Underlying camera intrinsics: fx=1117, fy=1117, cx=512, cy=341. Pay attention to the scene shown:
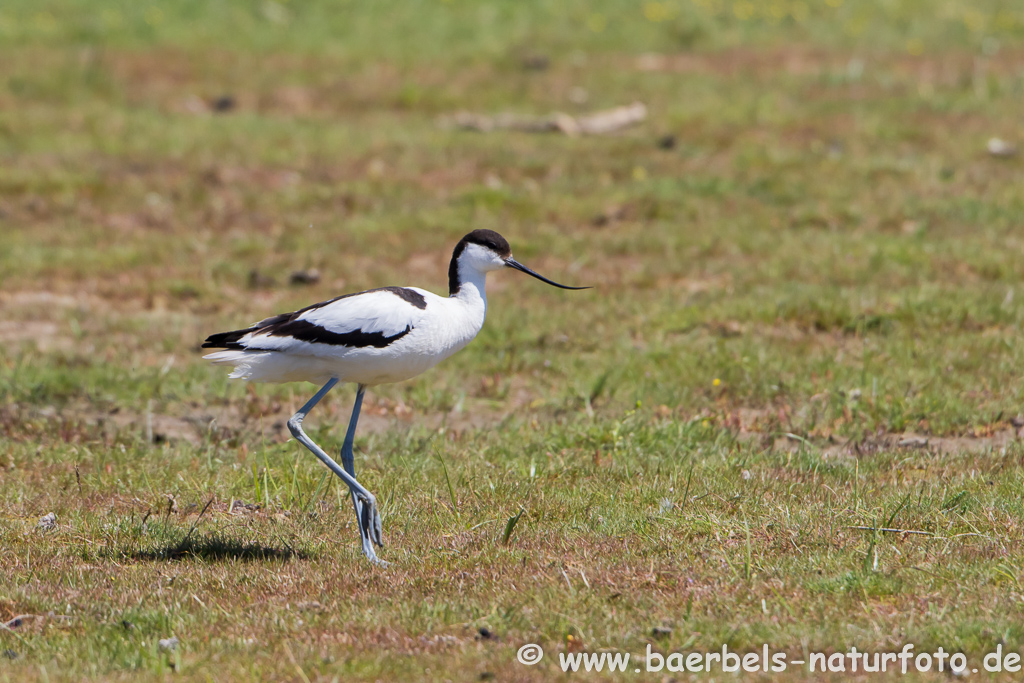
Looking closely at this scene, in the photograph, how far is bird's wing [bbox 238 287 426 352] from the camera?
5.68 metres

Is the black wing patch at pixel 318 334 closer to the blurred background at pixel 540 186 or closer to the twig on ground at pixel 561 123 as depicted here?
the blurred background at pixel 540 186

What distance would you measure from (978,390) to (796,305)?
1872mm

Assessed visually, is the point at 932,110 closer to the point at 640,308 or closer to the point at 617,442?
the point at 640,308

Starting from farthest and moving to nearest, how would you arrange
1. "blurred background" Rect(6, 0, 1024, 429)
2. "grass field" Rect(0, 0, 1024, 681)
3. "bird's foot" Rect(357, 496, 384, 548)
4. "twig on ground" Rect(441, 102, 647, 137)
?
"twig on ground" Rect(441, 102, 647, 137) → "blurred background" Rect(6, 0, 1024, 429) → "bird's foot" Rect(357, 496, 384, 548) → "grass field" Rect(0, 0, 1024, 681)

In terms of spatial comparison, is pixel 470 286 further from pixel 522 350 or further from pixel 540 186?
pixel 540 186

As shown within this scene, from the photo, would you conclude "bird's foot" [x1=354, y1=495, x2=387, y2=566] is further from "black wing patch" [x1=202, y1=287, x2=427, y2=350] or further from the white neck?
the white neck

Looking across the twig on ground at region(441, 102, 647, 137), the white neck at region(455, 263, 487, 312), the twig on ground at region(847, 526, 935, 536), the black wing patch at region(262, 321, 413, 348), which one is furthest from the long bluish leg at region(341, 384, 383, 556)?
the twig on ground at region(441, 102, 647, 137)

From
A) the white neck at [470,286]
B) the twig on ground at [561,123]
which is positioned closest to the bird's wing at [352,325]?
the white neck at [470,286]

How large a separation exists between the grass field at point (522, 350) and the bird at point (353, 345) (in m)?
0.57

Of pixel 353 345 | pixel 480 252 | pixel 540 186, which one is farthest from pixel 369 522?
pixel 540 186

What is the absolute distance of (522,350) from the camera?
910 cm

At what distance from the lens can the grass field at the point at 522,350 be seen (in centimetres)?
475

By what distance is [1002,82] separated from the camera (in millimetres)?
15844

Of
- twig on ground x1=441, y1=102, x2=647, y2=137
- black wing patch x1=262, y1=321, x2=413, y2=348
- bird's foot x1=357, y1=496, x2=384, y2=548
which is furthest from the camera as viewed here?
twig on ground x1=441, y1=102, x2=647, y2=137
